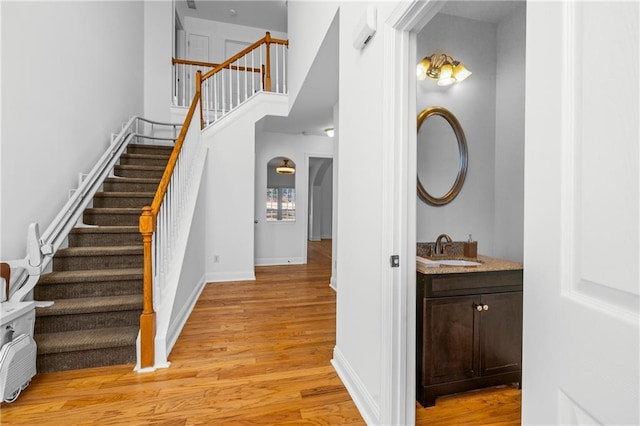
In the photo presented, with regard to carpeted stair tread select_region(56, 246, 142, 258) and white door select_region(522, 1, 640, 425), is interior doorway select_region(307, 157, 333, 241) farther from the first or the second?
white door select_region(522, 1, 640, 425)

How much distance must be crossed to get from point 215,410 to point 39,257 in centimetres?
171

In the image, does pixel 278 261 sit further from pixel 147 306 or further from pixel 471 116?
pixel 471 116

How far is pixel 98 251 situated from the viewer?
2764mm

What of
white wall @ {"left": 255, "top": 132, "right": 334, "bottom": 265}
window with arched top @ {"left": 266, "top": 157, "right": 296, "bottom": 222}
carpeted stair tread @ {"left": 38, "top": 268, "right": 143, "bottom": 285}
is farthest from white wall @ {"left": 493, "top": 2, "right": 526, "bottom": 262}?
window with arched top @ {"left": 266, "top": 157, "right": 296, "bottom": 222}

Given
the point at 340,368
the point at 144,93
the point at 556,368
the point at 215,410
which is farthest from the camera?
the point at 144,93

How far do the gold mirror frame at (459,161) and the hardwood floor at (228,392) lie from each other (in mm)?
1391

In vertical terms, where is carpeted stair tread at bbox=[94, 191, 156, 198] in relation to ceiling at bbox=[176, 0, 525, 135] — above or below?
below

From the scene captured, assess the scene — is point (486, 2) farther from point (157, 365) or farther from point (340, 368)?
point (157, 365)

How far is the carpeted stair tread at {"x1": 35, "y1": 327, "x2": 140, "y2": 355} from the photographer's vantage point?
2133mm

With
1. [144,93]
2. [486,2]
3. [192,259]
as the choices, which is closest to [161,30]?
[144,93]

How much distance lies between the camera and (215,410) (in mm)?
1749

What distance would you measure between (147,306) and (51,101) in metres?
2.12

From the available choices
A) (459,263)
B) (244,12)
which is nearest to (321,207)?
(244,12)

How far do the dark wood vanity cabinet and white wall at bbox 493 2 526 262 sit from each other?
709 mm
